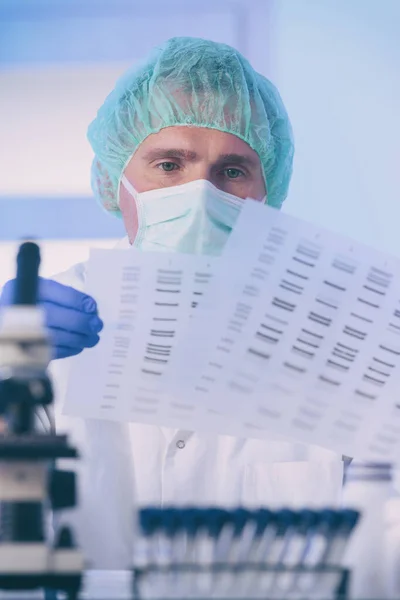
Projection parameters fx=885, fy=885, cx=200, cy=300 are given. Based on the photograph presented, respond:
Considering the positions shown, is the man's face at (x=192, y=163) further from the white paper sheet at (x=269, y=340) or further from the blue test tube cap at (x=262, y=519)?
the blue test tube cap at (x=262, y=519)

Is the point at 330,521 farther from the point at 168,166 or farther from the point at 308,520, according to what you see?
the point at 168,166

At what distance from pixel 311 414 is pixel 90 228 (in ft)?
6.75

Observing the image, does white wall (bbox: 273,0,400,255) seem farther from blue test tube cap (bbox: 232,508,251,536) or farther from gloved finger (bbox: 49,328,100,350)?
blue test tube cap (bbox: 232,508,251,536)

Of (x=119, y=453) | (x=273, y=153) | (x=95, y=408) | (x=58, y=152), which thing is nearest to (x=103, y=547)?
(x=119, y=453)

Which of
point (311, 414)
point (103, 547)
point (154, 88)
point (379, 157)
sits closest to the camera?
point (311, 414)

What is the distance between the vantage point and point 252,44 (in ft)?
9.35

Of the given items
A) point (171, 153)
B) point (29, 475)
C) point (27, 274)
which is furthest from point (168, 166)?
point (29, 475)

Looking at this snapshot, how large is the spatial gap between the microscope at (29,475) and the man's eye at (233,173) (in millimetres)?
915

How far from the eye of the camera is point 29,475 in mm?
694

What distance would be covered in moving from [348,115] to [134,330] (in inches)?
63.1

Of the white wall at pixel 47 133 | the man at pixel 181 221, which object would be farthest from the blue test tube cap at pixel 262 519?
the white wall at pixel 47 133

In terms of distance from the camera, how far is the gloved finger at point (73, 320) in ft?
3.87

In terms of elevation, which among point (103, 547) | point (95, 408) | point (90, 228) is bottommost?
point (90, 228)

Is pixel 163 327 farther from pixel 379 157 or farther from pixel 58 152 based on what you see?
pixel 58 152
